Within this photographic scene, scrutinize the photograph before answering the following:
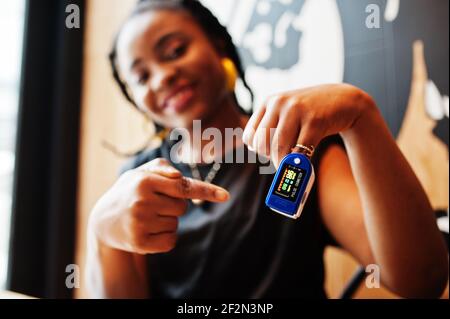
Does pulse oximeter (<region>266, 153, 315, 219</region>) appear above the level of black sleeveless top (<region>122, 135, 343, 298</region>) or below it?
above

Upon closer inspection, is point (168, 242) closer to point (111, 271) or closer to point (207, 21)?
point (111, 271)

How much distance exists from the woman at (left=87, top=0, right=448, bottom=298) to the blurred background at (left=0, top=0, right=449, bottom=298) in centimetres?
5

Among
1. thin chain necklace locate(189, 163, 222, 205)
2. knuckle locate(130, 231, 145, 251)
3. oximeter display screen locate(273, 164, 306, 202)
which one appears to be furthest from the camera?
thin chain necklace locate(189, 163, 222, 205)

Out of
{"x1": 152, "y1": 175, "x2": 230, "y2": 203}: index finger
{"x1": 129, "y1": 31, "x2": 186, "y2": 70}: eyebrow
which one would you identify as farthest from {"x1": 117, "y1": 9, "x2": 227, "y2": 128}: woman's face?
{"x1": 152, "y1": 175, "x2": 230, "y2": 203}: index finger

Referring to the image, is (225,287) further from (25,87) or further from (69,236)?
(25,87)

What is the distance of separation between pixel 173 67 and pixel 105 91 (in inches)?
10.8

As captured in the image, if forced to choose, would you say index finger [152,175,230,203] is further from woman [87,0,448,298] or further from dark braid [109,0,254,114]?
dark braid [109,0,254,114]

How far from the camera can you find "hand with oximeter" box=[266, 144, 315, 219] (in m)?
0.39

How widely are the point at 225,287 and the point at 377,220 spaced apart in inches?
10.2

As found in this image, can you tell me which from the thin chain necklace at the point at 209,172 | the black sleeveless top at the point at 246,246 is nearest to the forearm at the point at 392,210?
the black sleeveless top at the point at 246,246

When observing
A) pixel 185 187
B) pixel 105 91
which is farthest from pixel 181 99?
pixel 105 91

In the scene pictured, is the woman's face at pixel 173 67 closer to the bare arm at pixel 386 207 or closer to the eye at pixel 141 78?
the eye at pixel 141 78

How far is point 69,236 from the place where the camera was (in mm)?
779
